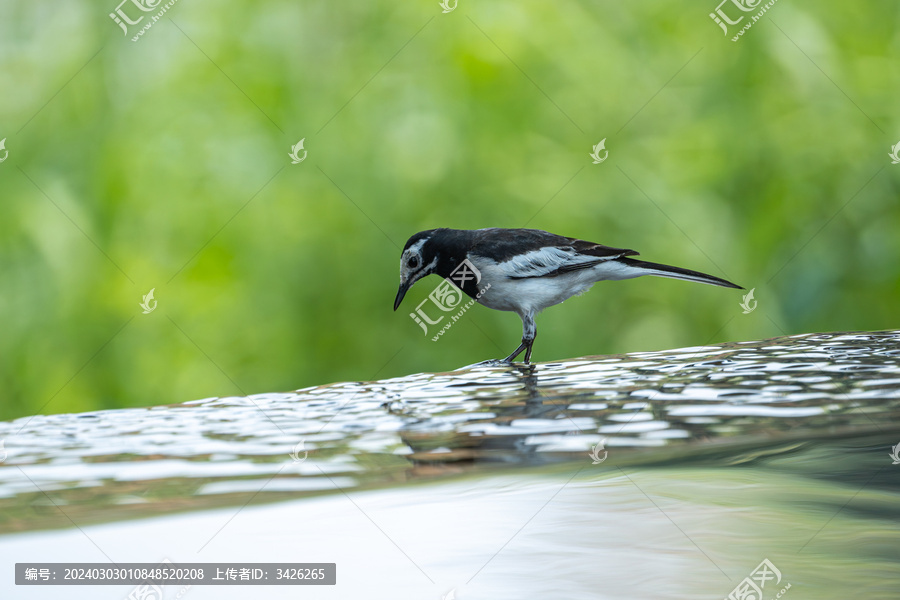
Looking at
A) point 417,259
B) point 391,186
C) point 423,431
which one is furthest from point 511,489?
point 391,186

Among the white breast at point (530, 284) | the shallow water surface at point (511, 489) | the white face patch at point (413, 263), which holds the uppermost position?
the white face patch at point (413, 263)

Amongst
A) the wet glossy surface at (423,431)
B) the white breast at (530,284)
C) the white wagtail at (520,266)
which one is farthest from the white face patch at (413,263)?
the wet glossy surface at (423,431)

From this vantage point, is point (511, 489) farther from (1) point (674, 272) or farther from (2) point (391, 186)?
(2) point (391, 186)

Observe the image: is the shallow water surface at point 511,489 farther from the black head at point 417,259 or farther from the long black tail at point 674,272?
the black head at point 417,259

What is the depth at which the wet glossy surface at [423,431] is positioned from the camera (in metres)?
1.31

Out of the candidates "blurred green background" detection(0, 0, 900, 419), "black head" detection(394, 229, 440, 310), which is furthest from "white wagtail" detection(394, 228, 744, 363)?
"blurred green background" detection(0, 0, 900, 419)

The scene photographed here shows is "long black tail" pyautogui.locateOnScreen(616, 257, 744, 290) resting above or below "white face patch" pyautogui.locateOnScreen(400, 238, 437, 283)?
below

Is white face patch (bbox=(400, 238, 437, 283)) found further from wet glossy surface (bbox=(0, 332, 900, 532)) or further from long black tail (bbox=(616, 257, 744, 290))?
wet glossy surface (bbox=(0, 332, 900, 532))

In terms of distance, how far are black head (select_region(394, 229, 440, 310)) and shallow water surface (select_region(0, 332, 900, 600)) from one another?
4.15ft

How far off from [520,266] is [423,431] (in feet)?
4.84

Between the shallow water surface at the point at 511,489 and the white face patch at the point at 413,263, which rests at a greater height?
the white face patch at the point at 413,263

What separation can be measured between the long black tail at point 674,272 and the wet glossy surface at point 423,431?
0.65m

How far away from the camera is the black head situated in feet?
10.2

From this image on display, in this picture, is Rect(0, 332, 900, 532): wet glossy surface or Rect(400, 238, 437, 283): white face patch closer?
Rect(0, 332, 900, 532): wet glossy surface
